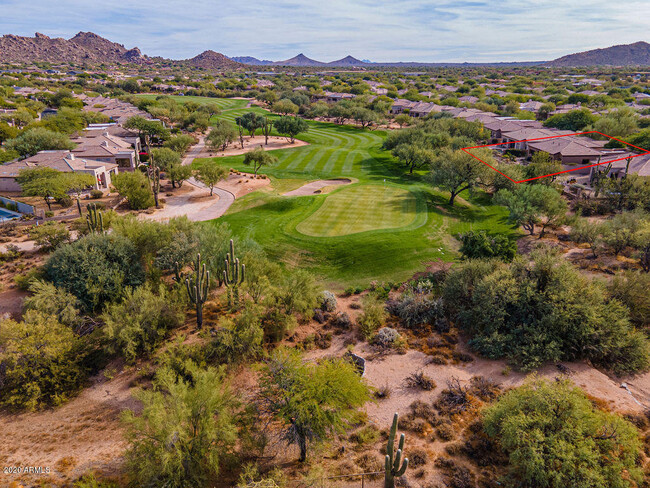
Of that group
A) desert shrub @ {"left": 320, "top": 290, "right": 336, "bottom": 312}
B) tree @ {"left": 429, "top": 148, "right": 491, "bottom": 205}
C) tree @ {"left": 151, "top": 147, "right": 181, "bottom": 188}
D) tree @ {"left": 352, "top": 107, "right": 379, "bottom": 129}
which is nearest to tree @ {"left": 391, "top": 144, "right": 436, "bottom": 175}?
tree @ {"left": 429, "top": 148, "right": 491, "bottom": 205}

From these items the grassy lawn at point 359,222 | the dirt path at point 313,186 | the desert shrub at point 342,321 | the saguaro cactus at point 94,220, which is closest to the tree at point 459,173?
the grassy lawn at point 359,222

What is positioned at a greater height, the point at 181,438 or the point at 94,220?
the point at 94,220

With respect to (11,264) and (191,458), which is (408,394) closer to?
(191,458)

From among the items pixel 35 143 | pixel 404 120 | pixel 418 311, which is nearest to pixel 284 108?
pixel 404 120

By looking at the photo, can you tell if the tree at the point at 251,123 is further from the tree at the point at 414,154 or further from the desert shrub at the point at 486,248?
the desert shrub at the point at 486,248

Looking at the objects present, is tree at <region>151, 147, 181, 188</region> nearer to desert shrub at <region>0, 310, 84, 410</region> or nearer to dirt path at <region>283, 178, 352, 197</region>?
dirt path at <region>283, 178, 352, 197</region>

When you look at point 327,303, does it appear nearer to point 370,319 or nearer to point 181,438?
point 370,319
